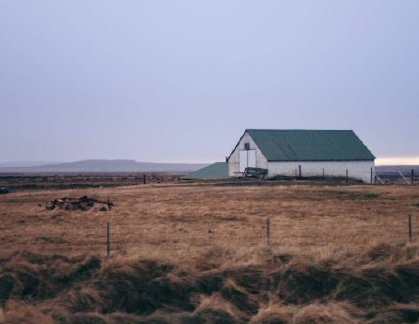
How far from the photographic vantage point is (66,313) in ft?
38.9

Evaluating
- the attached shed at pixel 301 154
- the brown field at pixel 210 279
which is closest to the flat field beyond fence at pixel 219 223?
the brown field at pixel 210 279

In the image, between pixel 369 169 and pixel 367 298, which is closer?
pixel 367 298

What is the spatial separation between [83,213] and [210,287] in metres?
14.6

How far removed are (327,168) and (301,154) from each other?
10.1ft

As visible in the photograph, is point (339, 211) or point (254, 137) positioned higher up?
point (254, 137)

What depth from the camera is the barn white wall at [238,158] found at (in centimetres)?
5425

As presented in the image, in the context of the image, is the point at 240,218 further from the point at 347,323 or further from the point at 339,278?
the point at 347,323

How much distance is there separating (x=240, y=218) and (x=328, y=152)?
34.9m

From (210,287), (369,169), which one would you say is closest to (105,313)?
(210,287)

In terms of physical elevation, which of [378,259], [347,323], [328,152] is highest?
[328,152]


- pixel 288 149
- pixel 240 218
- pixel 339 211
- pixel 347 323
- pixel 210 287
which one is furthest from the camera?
pixel 288 149

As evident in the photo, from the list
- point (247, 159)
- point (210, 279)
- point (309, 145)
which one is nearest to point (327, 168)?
point (309, 145)

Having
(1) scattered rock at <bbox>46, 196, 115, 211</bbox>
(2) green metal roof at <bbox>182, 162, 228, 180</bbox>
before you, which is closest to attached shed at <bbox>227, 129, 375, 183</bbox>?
(2) green metal roof at <bbox>182, 162, 228, 180</bbox>

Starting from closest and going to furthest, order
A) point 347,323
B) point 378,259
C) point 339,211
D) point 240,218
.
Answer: point 347,323 → point 378,259 → point 240,218 → point 339,211
